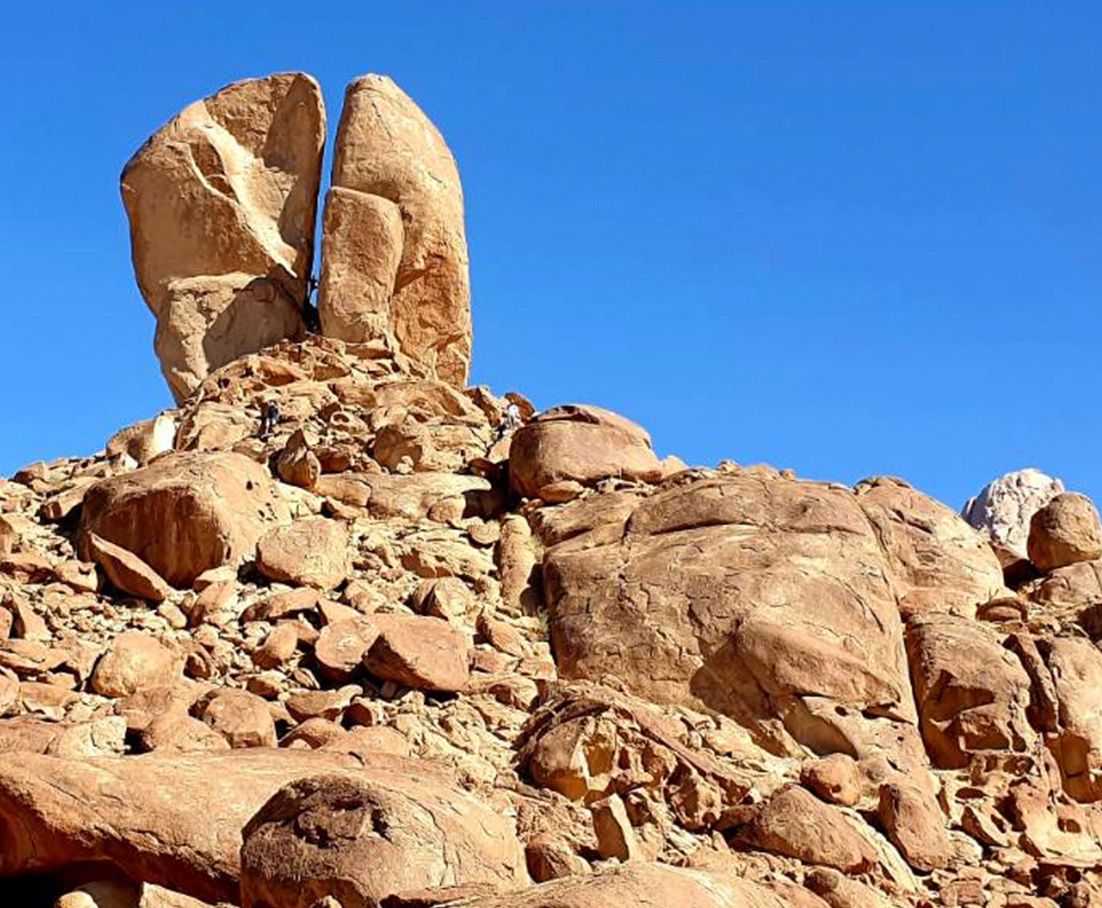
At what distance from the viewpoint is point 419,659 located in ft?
41.3

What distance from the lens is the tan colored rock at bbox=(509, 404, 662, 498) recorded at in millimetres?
16344

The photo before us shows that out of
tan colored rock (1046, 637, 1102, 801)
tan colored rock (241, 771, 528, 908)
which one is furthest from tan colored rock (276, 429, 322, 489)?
tan colored rock (241, 771, 528, 908)

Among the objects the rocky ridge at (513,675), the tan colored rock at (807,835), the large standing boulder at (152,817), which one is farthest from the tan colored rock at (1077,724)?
the large standing boulder at (152,817)

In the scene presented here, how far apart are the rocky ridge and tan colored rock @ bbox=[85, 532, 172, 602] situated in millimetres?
38

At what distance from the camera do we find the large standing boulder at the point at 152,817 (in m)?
9.27

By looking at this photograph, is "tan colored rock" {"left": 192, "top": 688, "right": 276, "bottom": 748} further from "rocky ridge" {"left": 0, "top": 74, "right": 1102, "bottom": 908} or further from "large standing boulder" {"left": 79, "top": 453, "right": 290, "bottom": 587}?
"large standing boulder" {"left": 79, "top": 453, "right": 290, "bottom": 587}

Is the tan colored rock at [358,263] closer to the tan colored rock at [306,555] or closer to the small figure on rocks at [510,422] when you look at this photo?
the small figure on rocks at [510,422]

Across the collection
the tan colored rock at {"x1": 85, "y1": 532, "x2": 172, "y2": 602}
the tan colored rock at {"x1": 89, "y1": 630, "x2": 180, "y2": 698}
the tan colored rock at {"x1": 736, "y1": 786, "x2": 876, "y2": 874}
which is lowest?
the tan colored rock at {"x1": 736, "y1": 786, "x2": 876, "y2": 874}

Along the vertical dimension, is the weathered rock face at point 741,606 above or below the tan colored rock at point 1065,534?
below

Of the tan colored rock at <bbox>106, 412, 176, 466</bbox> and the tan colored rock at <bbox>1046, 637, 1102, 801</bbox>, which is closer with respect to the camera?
the tan colored rock at <bbox>1046, 637, 1102, 801</bbox>

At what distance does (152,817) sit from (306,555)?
5.38 m

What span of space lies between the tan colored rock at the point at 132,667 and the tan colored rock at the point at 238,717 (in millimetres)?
727

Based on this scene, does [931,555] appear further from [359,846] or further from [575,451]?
[359,846]

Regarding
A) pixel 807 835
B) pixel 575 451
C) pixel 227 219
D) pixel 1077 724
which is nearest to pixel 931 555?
pixel 1077 724
